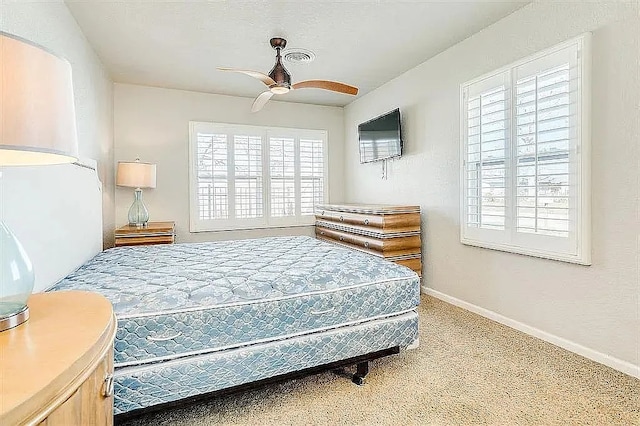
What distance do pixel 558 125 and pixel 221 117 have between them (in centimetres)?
399

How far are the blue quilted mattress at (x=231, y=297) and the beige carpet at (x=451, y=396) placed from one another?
39cm

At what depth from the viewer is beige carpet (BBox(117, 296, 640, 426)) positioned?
5.75ft

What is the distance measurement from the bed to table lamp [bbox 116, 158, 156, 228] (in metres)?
1.63

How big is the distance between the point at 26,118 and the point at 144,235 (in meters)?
3.14

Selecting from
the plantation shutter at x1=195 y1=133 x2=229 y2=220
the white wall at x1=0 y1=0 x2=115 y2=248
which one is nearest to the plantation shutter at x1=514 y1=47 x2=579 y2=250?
the white wall at x1=0 y1=0 x2=115 y2=248

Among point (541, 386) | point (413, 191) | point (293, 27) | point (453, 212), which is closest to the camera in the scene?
point (541, 386)

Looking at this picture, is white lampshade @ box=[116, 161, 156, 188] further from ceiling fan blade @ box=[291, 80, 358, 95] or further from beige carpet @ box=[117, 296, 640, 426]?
beige carpet @ box=[117, 296, 640, 426]

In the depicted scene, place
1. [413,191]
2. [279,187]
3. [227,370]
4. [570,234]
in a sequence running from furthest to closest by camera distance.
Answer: [279,187] < [413,191] < [570,234] < [227,370]

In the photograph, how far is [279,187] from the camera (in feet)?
17.1

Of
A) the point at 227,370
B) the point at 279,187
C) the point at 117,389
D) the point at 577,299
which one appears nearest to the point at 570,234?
the point at 577,299

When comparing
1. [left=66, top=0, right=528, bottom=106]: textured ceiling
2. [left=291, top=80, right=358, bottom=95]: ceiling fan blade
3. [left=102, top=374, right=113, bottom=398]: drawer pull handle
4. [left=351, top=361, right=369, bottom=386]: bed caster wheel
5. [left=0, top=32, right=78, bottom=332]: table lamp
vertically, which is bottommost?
[left=351, top=361, right=369, bottom=386]: bed caster wheel

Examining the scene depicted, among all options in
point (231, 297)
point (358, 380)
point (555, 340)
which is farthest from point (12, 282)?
point (555, 340)

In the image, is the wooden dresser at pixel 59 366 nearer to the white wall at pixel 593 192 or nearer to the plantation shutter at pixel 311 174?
the white wall at pixel 593 192

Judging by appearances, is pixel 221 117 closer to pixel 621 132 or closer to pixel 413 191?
pixel 413 191
